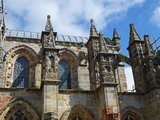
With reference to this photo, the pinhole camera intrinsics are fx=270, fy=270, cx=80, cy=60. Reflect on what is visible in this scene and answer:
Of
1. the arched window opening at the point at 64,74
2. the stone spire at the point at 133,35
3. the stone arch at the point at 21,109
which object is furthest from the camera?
the arched window opening at the point at 64,74

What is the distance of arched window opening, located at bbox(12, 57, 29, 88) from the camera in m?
18.6

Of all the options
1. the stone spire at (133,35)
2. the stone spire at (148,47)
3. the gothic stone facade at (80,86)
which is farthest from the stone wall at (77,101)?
the stone spire at (133,35)

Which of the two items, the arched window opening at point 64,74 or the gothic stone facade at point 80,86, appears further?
the arched window opening at point 64,74

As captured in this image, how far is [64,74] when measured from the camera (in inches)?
776

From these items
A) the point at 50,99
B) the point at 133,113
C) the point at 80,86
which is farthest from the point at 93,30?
the point at 50,99

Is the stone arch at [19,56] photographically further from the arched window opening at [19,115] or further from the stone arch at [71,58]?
the arched window opening at [19,115]

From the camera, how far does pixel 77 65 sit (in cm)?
1984

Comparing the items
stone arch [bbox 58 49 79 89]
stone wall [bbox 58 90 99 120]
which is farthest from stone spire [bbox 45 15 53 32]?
stone wall [bbox 58 90 99 120]

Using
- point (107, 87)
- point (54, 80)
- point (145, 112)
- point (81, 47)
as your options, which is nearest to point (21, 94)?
point (54, 80)

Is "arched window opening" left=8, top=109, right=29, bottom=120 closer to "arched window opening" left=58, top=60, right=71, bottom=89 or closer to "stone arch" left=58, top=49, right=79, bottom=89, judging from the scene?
"arched window opening" left=58, top=60, right=71, bottom=89

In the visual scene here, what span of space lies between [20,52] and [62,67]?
323 centimetres

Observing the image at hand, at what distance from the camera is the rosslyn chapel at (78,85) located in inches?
511

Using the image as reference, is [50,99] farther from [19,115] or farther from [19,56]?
[19,56]

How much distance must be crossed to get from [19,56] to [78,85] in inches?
185
